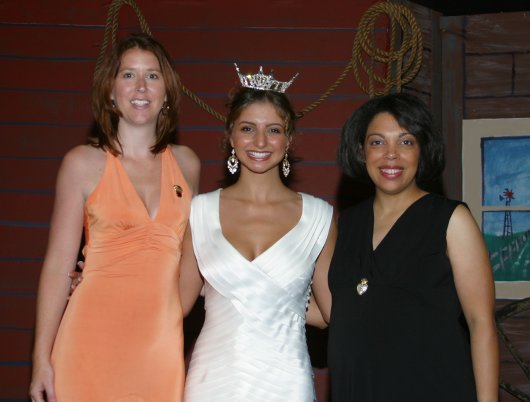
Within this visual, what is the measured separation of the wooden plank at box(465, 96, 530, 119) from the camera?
14.9ft

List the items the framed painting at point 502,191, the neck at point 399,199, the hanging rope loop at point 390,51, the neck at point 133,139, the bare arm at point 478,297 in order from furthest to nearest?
the framed painting at point 502,191
the hanging rope loop at point 390,51
the neck at point 133,139
the neck at point 399,199
the bare arm at point 478,297

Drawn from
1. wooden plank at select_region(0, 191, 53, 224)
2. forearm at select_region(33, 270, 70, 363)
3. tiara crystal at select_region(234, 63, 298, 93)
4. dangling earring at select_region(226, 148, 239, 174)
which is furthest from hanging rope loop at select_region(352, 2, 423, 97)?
forearm at select_region(33, 270, 70, 363)

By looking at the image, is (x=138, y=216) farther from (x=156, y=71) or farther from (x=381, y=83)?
(x=381, y=83)

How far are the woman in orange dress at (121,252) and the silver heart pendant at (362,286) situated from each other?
635mm

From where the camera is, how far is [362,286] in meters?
2.79

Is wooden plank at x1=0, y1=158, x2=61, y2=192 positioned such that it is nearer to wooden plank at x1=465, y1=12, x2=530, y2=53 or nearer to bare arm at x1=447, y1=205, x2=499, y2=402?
wooden plank at x1=465, y1=12, x2=530, y2=53

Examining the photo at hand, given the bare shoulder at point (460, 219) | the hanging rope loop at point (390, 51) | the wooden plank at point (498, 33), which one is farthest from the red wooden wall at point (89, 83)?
the bare shoulder at point (460, 219)

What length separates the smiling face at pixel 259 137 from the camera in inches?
123

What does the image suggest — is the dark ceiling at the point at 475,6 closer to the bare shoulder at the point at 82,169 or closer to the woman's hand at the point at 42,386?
the bare shoulder at the point at 82,169

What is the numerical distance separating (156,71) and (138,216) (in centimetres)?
53

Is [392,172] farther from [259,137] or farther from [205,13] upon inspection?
[205,13]

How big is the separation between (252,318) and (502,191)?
202cm

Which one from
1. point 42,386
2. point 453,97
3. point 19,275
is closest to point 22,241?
point 19,275

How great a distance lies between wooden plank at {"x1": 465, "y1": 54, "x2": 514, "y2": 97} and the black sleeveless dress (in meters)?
1.91
